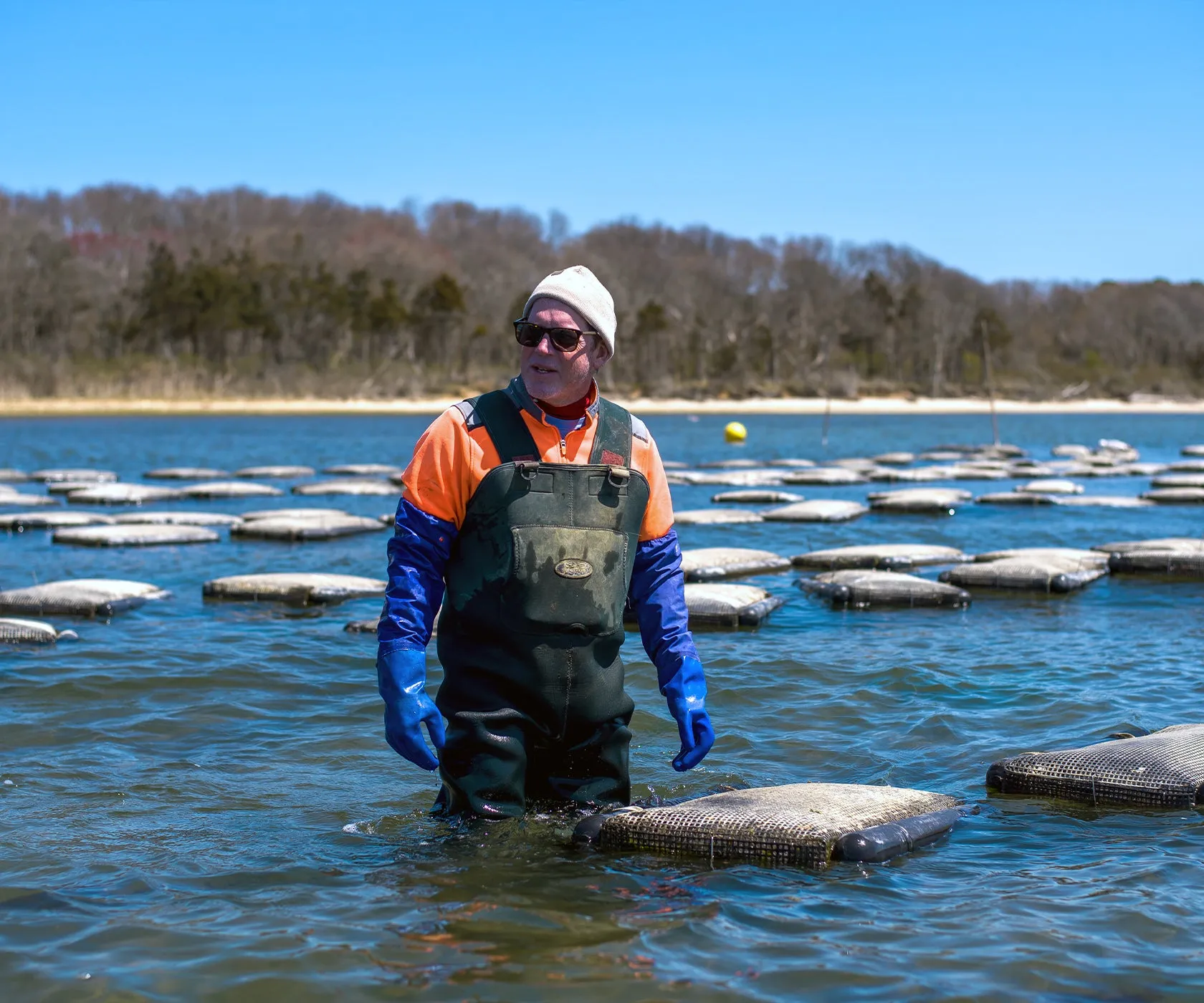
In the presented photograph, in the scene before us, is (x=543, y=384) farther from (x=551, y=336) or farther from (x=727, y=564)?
(x=727, y=564)

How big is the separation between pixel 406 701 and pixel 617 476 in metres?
0.92

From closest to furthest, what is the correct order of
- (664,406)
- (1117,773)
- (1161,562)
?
(1117,773), (1161,562), (664,406)

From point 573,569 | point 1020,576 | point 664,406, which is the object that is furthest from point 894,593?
point 664,406

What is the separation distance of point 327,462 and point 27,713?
99.0 ft

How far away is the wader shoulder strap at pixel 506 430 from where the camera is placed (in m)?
4.36

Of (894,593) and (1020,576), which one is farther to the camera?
(1020,576)

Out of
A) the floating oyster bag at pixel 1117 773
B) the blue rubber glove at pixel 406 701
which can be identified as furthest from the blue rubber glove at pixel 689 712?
the floating oyster bag at pixel 1117 773

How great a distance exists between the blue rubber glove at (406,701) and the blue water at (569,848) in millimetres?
521

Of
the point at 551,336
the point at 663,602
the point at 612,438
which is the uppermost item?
the point at 551,336

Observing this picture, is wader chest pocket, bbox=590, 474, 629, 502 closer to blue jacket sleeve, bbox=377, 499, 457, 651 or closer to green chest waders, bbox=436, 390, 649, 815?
green chest waders, bbox=436, 390, 649, 815

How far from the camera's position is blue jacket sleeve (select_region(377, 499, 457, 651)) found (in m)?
4.27

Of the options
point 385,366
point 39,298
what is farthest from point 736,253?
point 39,298

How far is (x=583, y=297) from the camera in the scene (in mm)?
4309

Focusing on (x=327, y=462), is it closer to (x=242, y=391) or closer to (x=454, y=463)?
(x=454, y=463)
